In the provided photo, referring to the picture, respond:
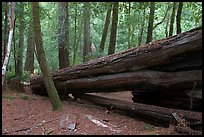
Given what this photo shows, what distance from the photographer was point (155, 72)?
830 cm

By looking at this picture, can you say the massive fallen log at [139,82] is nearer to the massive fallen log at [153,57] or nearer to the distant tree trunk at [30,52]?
the massive fallen log at [153,57]

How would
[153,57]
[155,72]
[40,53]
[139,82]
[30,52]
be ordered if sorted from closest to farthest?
[153,57], [155,72], [139,82], [40,53], [30,52]

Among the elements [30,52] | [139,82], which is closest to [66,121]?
[139,82]

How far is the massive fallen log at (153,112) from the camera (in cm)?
757

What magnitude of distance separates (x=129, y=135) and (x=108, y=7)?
33.8 ft

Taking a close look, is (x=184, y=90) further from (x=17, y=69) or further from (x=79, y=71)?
(x=17, y=69)

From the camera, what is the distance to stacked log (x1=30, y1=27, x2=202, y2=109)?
24.8 feet

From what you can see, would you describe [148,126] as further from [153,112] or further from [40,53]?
[40,53]

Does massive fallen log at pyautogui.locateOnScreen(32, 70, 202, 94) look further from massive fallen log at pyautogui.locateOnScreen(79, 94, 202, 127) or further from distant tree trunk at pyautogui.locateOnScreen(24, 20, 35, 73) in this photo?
distant tree trunk at pyautogui.locateOnScreen(24, 20, 35, 73)

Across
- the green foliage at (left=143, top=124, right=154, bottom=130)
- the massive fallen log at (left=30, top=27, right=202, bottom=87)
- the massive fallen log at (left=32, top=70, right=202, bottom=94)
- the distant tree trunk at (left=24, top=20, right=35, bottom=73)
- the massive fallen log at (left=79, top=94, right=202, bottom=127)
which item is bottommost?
the green foliage at (left=143, top=124, right=154, bottom=130)

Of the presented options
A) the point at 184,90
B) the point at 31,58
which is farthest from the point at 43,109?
the point at 31,58

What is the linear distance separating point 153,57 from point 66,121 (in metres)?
3.14

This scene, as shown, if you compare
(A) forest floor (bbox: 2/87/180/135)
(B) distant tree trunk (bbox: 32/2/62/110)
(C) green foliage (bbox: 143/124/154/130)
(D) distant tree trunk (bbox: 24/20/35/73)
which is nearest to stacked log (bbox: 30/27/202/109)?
(A) forest floor (bbox: 2/87/180/135)

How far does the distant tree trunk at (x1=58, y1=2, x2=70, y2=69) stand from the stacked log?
4889 millimetres
